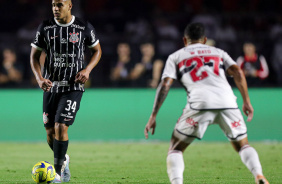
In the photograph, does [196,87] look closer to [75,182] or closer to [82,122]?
[75,182]

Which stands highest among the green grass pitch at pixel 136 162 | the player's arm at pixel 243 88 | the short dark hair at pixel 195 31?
the short dark hair at pixel 195 31

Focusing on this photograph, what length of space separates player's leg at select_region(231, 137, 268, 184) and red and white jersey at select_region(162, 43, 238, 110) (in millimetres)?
429

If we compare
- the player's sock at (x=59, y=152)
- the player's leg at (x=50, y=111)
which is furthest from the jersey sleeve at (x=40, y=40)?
the player's sock at (x=59, y=152)

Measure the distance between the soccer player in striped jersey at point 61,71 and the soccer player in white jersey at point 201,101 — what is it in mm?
1734

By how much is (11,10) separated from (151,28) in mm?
5260

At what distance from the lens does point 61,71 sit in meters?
7.82

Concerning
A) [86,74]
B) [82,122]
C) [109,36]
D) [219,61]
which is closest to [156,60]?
[109,36]

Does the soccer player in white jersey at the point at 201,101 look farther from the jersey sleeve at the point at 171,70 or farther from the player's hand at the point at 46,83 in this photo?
the player's hand at the point at 46,83

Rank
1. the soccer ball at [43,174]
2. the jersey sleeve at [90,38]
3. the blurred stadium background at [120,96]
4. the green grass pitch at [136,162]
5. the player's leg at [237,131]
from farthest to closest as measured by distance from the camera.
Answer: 1. the blurred stadium background at [120,96]
2. the green grass pitch at [136,162]
3. the jersey sleeve at [90,38]
4. the soccer ball at [43,174]
5. the player's leg at [237,131]

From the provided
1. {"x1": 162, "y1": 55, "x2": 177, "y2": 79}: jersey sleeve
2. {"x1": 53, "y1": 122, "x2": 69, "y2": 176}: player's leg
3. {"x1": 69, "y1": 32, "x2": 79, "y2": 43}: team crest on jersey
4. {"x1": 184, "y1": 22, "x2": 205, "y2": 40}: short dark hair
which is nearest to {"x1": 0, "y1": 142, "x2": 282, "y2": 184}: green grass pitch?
{"x1": 53, "y1": 122, "x2": 69, "y2": 176}: player's leg

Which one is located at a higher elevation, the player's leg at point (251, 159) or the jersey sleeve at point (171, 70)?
the jersey sleeve at point (171, 70)

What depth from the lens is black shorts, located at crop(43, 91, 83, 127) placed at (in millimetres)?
7660

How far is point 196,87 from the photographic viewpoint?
635cm

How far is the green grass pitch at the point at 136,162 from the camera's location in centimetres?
818
